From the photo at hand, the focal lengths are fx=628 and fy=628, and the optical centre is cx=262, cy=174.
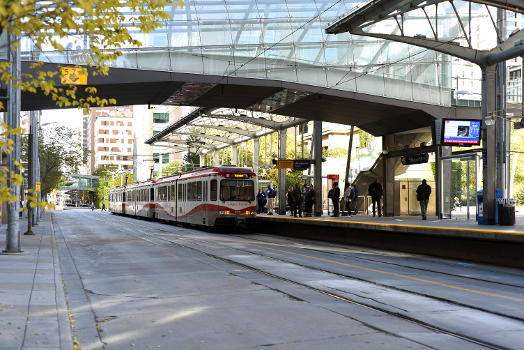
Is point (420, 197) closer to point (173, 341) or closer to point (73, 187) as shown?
point (173, 341)

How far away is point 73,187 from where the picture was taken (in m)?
150

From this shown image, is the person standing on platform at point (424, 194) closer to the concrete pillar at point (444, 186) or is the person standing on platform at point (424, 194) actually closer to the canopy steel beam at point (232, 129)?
the concrete pillar at point (444, 186)

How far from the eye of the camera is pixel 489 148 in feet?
67.6

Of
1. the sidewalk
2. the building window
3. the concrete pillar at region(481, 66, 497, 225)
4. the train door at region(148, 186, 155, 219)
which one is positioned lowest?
the sidewalk

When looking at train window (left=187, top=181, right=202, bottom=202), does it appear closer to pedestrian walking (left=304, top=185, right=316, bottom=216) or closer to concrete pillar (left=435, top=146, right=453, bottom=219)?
pedestrian walking (left=304, top=185, right=316, bottom=216)

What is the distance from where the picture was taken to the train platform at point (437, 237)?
15984mm

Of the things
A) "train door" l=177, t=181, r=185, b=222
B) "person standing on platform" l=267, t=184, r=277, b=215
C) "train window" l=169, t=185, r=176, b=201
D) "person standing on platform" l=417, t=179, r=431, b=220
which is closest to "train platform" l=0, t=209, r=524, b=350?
"person standing on platform" l=417, t=179, r=431, b=220

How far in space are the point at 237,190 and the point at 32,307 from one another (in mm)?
23029

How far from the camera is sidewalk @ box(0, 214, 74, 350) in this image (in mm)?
6824

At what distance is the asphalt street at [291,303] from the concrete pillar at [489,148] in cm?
388

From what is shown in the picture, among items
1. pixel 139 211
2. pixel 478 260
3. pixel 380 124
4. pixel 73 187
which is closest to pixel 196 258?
pixel 478 260

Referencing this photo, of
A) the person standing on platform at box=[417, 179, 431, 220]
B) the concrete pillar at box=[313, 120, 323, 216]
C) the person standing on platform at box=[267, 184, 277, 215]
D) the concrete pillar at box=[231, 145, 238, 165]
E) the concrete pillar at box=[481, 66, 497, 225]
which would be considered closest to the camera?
the concrete pillar at box=[481, 66, 497, 225]

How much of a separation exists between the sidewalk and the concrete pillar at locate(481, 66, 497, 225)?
13122 millimetres

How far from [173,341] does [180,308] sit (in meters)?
2.18
